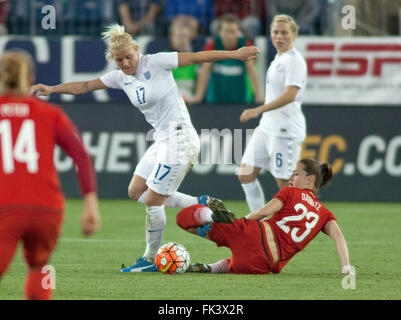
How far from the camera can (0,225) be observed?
4258 millimetres

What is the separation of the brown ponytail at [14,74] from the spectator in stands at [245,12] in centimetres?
1020

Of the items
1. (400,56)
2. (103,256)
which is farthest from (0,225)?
(400,56)

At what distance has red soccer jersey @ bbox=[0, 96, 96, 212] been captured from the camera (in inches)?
168

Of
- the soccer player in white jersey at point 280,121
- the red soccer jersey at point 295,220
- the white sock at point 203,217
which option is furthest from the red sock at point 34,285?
the soccer player in white jersey at point 280,121

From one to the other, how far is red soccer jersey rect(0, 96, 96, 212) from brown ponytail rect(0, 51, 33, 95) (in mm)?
51

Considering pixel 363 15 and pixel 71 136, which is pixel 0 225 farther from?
pixel 363 15

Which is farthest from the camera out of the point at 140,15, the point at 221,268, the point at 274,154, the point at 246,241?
the point at 140,15

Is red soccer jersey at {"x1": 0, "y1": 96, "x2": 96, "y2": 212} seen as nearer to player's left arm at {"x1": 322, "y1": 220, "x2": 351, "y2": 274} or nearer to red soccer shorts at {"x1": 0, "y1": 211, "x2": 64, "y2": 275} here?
red soccer shorts at {"x1": 0, "y1": 211, "x2": 64, "y2": 275}

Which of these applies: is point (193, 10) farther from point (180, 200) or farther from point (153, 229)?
point (153, 229)

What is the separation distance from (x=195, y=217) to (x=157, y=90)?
3.94 ft

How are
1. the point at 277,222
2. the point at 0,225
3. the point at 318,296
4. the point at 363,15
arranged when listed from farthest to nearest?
the point at 363,15 → the point at 277,222 → the point at 318,296 → the point at 0,225

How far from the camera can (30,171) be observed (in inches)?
170

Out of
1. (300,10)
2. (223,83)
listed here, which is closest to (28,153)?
(223,83)

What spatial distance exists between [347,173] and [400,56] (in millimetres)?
1999
